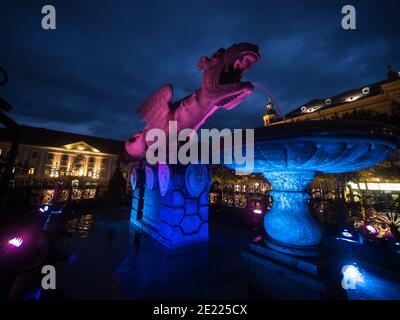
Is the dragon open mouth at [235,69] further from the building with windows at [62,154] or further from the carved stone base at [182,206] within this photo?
the building with windows at [62,154]

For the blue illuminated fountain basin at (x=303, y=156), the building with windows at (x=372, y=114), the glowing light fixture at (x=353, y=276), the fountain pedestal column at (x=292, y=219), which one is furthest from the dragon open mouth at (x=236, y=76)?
the building with windows at (x=372, y=114)

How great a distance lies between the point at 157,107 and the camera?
212 inches

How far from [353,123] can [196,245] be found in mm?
4283

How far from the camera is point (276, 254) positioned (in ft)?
7.46

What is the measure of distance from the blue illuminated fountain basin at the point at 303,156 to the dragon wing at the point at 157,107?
355cm

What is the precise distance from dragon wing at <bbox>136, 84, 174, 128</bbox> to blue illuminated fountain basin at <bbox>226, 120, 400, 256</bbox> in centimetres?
355

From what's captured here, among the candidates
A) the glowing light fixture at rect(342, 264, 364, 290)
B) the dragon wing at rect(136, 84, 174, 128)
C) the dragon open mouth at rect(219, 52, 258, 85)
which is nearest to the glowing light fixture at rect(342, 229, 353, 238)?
the glowing light fixture at rect(342, 264, 364, 290)

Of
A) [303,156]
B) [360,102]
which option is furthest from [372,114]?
[360,102]

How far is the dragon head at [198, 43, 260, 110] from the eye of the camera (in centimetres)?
292

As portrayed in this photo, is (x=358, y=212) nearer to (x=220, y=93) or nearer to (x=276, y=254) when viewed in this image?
(x=276, y=254)

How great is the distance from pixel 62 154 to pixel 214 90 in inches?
1782

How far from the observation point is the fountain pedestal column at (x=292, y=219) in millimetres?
2230
